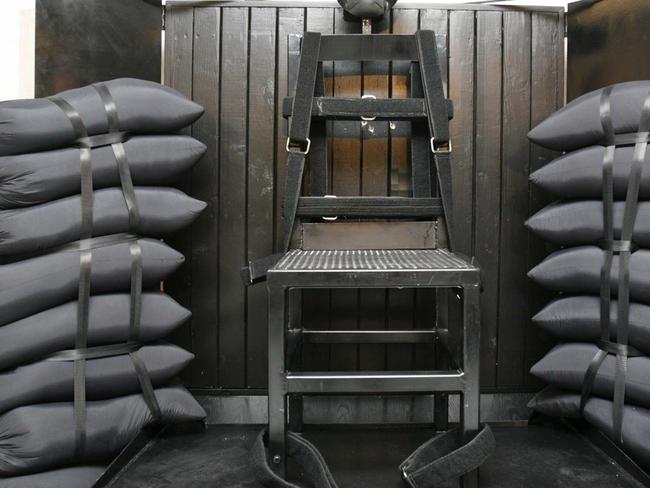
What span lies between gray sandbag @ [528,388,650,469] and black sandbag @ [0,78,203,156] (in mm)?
1469

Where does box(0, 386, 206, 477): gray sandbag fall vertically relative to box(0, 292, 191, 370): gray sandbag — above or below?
below

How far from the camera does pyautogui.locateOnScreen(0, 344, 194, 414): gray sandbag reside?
1.21 meters

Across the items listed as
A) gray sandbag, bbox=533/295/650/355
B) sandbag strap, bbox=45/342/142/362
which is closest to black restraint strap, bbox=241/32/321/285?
sandbag strap, bbox=45/342/142/362

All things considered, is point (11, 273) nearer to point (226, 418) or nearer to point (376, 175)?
point (226, 418)

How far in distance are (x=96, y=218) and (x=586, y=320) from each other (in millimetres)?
1460

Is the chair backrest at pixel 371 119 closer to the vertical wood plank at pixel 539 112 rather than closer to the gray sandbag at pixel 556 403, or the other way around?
the vertical wood plank at pixel 539 112

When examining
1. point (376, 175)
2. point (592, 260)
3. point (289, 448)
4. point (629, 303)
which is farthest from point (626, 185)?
point (289, 448)

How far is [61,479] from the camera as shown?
1232mm

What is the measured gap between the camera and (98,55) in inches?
63.2

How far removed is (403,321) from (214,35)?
1262 mm

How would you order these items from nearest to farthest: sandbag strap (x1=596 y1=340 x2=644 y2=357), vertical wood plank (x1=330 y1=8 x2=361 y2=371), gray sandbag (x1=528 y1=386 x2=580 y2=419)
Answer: sandbag strap (x1=596 y1=340 x2=644 y2=357), gray sandbag (x1=528 y1=386 x2=580 y2=419), vertical wood plank (x1=330 y1=8 x2=361 y2=371)

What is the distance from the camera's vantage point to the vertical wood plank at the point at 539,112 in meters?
1.71

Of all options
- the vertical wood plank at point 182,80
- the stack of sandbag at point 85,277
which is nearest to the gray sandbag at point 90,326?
the stack of sandbag at point 85,277

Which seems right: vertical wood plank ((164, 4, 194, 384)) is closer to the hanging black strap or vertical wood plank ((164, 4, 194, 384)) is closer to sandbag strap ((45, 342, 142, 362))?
sandbag strap ((45, 342, 142, 362))
